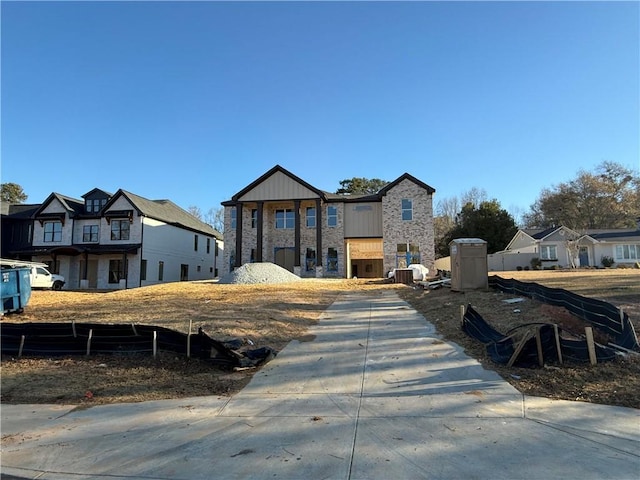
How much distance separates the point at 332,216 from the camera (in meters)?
32.8

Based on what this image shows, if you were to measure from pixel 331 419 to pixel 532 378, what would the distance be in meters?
2.97

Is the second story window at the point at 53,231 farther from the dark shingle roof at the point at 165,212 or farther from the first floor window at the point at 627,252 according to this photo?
the first floor window at the point at 627,252

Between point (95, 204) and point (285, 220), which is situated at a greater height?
point (95, 204)

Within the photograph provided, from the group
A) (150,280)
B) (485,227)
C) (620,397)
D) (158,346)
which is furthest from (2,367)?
(485,227)

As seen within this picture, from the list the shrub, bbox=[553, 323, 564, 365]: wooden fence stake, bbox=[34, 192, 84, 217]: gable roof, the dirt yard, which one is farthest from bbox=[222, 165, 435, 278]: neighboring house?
bbox=[553, 323, 564, 365]: wooden fence stake

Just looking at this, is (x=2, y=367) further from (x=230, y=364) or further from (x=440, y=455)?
(x=440, y=455)

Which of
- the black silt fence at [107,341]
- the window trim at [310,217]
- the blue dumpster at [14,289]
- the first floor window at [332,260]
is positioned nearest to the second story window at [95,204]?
the window trim at [310,217]

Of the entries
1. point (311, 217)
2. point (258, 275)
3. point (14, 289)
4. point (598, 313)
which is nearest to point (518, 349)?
point (598, 313)

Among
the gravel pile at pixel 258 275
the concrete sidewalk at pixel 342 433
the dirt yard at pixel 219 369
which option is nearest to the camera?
the concrete sidewalk at pixel 342 433

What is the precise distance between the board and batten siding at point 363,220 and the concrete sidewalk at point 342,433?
2601cm

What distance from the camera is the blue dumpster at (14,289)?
471 inches

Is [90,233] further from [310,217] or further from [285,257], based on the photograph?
[310,217]

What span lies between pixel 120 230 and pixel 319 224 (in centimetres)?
1607

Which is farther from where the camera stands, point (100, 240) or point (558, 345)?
point (100, 240)
